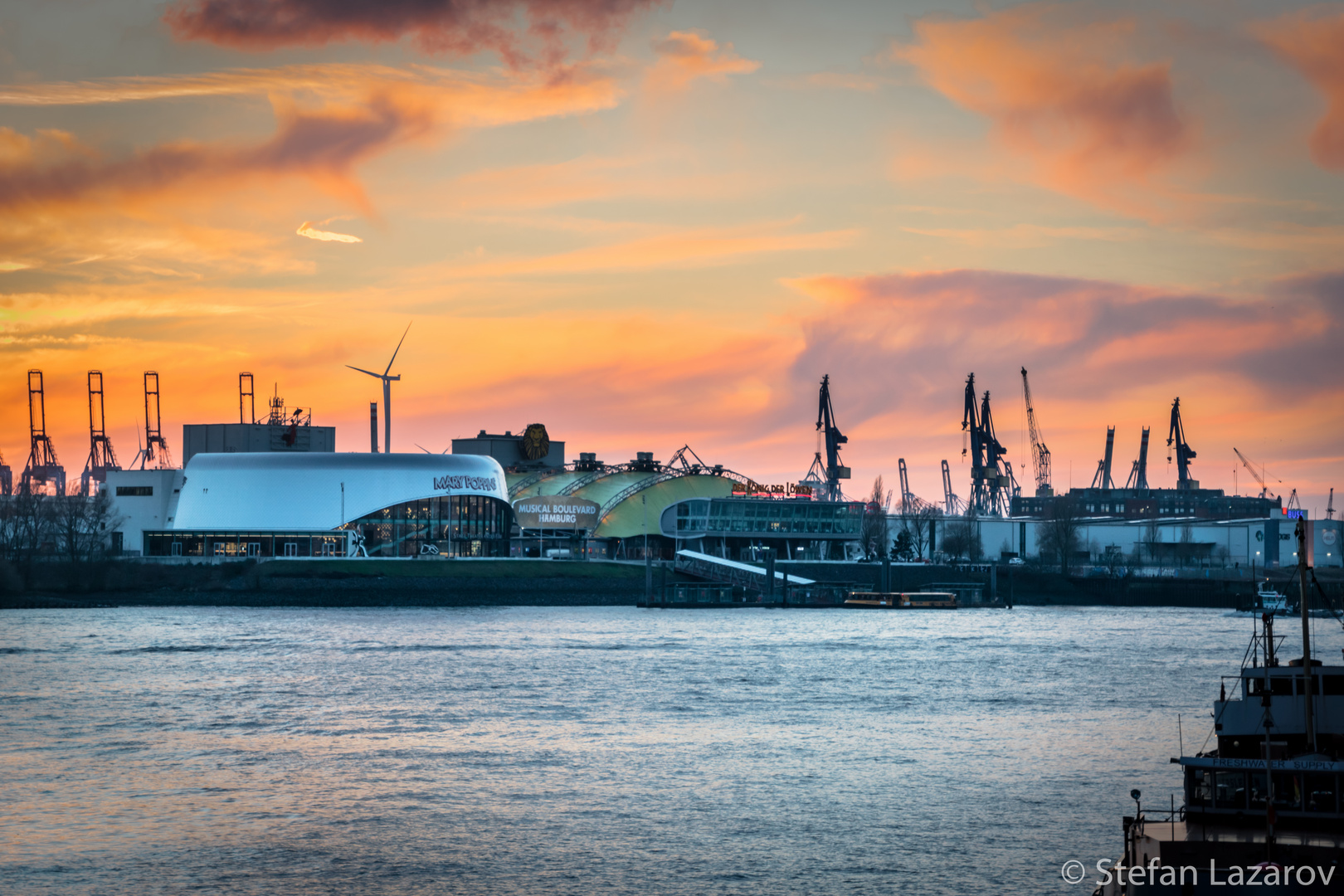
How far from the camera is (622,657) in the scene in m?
83.8

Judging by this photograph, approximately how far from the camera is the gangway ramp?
163375mm

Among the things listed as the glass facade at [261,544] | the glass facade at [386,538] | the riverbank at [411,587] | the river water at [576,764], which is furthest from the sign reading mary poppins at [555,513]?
the river water at [576,764]

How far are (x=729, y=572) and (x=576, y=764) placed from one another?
118182mm

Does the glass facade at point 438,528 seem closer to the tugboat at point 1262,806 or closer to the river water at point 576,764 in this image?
the river water at point 576,764

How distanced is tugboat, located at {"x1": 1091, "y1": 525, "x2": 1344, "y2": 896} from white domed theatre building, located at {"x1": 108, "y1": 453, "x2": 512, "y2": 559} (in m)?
139

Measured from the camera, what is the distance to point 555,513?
19300 centimetres

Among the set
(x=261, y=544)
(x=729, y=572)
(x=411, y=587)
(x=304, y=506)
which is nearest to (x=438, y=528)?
(x=304, y=506)

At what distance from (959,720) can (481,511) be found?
124 metres

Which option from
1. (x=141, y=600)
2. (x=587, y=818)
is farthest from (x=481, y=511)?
(x=587, y=818)

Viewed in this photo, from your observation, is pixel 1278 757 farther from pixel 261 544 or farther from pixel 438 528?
pixel 438 528

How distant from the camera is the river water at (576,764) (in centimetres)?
3384

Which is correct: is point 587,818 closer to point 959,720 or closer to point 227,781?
point 227,781

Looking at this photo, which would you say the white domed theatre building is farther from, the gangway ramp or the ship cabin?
the ship cabin

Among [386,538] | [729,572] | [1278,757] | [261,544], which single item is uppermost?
[386,538]
